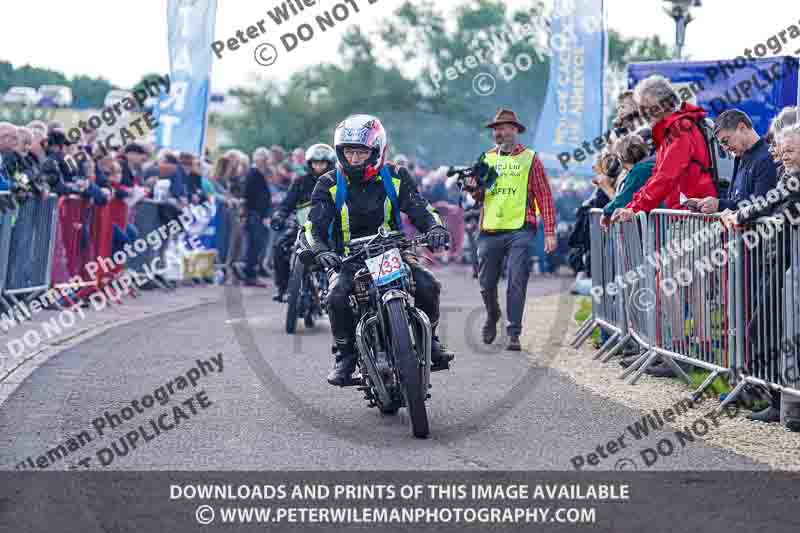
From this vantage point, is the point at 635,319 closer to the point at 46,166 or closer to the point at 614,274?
the point at 614,274

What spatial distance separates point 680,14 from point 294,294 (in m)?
8.44

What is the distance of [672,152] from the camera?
10344 millimetres

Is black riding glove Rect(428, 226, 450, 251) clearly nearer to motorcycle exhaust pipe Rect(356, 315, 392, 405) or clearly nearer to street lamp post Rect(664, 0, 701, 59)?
motorcycle exhaust pipe Rect(356, 315, 392, 405)

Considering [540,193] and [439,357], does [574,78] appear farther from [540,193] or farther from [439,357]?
[439,357]

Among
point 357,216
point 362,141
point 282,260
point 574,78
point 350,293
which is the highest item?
point 574,78

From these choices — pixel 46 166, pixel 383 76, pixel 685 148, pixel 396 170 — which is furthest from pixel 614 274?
pixel 383 76

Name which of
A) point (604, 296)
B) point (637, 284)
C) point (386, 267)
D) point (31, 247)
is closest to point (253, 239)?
point (31, 247)

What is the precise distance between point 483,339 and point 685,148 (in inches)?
145

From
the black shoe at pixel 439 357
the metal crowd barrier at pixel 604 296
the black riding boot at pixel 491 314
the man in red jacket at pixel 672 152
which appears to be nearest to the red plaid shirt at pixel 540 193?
the metal crowd barrier at pixel 604 296

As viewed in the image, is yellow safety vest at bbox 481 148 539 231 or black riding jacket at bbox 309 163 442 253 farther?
yellow safety vest at bbox 481 148 539 231

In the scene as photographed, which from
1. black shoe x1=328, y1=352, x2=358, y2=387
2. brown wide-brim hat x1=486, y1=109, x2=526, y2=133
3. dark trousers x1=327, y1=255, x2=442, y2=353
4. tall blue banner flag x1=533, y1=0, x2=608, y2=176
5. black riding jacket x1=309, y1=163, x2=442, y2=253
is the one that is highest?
tall blue banner flag x1=533, y1=0, x2=608, y2=176

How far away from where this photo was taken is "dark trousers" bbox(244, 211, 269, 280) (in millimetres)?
21953

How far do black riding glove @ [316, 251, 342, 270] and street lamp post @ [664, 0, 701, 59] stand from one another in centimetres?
1249

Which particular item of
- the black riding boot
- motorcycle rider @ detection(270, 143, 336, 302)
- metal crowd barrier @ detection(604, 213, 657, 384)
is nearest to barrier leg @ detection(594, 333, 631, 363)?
metal crowd barrier @ detection(604, 213, 657, 384)
